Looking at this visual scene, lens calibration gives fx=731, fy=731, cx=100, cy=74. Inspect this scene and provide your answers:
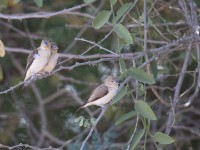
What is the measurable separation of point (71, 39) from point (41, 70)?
1254 mm

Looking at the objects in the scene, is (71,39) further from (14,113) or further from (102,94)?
(102,94)

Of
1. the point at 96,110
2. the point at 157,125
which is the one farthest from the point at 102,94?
the point at 157,125

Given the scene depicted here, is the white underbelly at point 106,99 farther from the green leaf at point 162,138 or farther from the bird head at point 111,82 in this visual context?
the green leaf at point 162,138

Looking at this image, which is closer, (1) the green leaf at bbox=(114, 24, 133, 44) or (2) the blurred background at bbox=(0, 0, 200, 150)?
(1) the green leaf at bbox=(114, 24, 133, 44)

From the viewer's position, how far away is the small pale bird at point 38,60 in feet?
13.0

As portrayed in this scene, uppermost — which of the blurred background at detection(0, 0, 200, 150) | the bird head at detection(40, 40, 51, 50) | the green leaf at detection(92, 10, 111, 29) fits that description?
the green leaf at detection(92, 10, 111, 29)

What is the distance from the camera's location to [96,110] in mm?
5078

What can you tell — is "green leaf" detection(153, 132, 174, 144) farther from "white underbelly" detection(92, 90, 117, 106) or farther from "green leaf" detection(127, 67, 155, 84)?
"white underbelly" detection(92, 90, 117, 106)

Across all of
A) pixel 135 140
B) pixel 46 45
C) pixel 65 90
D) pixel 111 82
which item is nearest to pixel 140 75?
pixel 135 140

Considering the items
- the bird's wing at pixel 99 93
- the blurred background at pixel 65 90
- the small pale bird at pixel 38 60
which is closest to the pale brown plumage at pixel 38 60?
the small pale bird at pixel 38 60

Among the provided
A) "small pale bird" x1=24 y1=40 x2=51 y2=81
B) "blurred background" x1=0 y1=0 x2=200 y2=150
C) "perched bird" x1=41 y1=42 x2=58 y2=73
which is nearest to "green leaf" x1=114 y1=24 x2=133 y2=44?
"perched bird" x1=41 y1=42 x2=58 y2=73

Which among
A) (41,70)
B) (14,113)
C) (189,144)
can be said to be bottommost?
(189,144)

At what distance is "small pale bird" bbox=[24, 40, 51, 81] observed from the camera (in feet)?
13.0

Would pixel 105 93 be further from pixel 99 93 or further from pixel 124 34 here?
pixel 124 34
